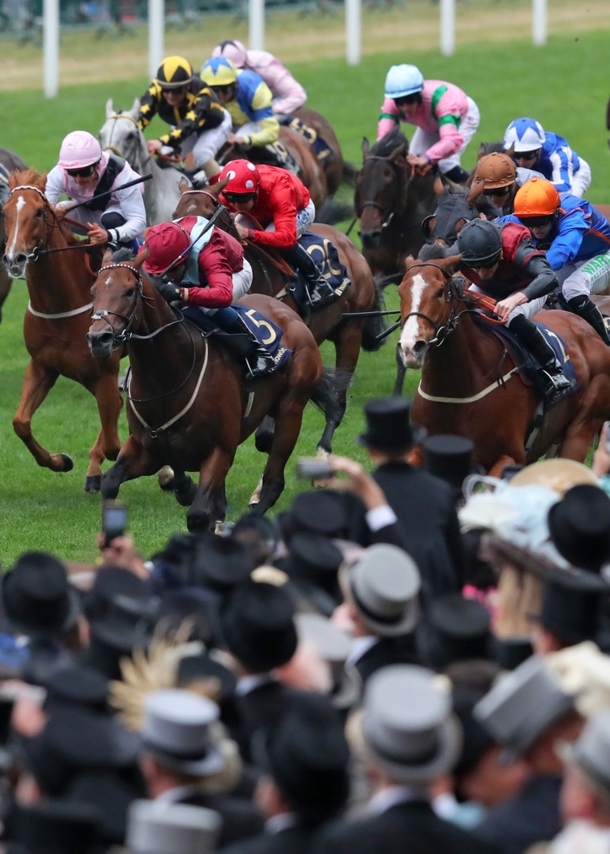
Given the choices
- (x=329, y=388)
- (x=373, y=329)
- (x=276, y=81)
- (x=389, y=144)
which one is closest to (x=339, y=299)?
(x=373, y=329)

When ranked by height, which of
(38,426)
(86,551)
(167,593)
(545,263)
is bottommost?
(38,426)

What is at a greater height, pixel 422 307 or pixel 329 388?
pixel 422 307

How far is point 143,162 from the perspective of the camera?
12336mm

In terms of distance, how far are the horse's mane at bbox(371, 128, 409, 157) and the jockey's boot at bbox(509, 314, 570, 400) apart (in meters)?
4.83

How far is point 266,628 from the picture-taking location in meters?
3.71

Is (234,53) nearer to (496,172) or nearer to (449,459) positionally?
(496,172)

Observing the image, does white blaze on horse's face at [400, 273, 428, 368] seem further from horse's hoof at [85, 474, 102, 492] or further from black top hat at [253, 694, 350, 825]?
black top hat at [253, 694, 350, 825]

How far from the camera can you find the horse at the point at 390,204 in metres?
12.6

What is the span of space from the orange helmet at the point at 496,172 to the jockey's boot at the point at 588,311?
0.84 meters

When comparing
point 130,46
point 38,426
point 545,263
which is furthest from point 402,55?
point 545,263

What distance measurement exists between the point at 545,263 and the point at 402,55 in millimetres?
22355

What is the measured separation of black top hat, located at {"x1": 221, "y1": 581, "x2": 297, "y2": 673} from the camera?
12.2 feet

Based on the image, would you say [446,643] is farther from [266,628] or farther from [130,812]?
[130,812]

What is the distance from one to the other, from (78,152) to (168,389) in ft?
7.90
